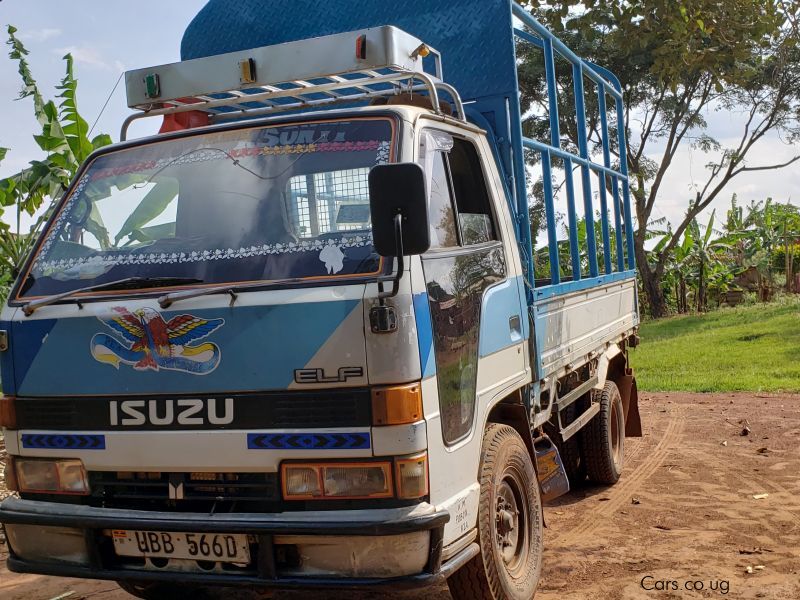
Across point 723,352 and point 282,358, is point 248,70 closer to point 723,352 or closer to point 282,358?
point 282,358

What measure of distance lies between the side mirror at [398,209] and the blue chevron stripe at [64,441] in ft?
4.51

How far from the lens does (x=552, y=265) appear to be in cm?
515

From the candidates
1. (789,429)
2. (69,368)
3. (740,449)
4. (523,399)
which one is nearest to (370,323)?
(69,368)

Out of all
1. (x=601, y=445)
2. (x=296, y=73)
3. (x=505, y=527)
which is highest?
(x=296, y=73)

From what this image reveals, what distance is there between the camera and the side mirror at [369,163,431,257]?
3.07 m

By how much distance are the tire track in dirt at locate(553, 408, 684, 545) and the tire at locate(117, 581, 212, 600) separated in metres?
2.18

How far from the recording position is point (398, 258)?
3100 millimetres

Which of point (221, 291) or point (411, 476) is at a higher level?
point (221, 291)

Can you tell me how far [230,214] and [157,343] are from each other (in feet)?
2.05

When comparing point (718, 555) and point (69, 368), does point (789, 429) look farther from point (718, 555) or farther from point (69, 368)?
point (69, 368)

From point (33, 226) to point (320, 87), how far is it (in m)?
6.46

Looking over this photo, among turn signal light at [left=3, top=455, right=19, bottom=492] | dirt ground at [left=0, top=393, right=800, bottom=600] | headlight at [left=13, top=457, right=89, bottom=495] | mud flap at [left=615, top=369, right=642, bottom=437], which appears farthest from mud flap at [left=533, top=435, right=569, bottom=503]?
mud flap at [left=615, top=369, right=642, bottom=437]

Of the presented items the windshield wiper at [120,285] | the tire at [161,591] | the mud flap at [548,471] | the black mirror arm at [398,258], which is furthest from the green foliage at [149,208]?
the mud flap at [548,471]

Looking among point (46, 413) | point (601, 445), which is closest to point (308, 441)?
point (46, 413)
